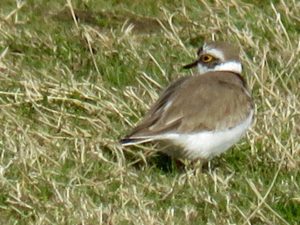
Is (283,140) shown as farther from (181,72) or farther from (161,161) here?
(181,72)

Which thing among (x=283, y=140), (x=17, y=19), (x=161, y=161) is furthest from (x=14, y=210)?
(x=17, y=19)

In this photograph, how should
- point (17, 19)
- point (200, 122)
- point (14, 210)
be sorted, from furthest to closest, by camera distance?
point (17, 19), point (200, 122), point (14, 210)

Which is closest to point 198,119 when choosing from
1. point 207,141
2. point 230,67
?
point 207,141

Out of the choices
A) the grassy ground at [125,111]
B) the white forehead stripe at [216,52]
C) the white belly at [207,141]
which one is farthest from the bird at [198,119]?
the white forehead stripe at [216,52]

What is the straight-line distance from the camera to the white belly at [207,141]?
27.2ft

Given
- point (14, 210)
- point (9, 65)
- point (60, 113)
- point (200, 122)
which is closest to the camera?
point (14, 210)

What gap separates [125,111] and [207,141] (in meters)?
0.92

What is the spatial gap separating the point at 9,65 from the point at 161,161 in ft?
5.76

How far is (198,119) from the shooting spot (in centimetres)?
832

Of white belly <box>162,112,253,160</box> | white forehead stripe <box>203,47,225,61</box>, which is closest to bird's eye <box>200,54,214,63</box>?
white forehead stripe <box>203,47,225,61</box>

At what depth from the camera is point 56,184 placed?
7891mm

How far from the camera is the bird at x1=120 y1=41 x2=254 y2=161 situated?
325 inches

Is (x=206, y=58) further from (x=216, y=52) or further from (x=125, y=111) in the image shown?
(x=125, y=111)

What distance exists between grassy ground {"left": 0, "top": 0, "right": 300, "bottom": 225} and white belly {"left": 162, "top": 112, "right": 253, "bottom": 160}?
0.53 feet
